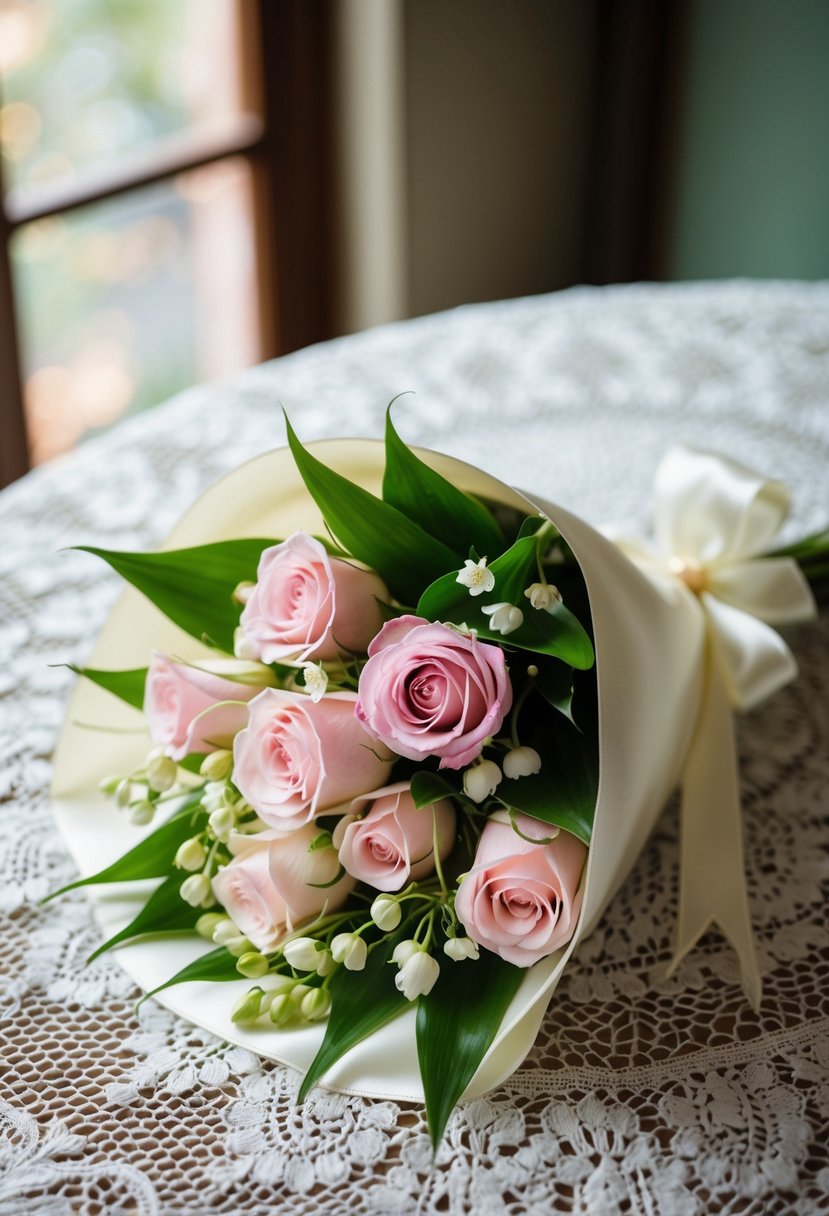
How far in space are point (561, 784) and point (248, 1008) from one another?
20 cm

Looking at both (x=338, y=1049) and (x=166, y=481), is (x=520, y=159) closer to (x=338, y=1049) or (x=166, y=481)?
(x=166, y=481)

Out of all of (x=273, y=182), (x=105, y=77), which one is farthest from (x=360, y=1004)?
(x=273, y=182)

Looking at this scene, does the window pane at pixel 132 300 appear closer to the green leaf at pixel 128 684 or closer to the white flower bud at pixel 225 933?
the green leaf at pixel 128 684

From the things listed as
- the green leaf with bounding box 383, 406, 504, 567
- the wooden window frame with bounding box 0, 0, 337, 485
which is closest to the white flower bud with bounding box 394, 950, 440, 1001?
the green leaf with bounding box 383, 406, 504, 567

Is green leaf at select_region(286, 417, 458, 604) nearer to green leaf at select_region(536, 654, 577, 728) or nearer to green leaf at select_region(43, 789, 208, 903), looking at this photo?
green leaf at select_region(536, 654, 577, 728)

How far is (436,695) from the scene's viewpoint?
571 millimetres

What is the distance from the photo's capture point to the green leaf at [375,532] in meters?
0.64

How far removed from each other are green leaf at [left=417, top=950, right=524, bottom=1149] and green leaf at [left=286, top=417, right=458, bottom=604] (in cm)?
21

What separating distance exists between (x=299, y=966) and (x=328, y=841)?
2.5 inches

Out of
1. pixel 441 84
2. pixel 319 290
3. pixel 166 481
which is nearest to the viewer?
pixel 166 481

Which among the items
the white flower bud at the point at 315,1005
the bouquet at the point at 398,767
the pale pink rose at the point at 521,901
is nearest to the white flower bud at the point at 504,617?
the bouquet at the point at 398,767

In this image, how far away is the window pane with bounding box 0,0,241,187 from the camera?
5.67 ft

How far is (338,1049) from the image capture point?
593 millimetres

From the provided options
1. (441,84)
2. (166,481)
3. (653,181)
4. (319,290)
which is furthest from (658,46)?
(166,481)
